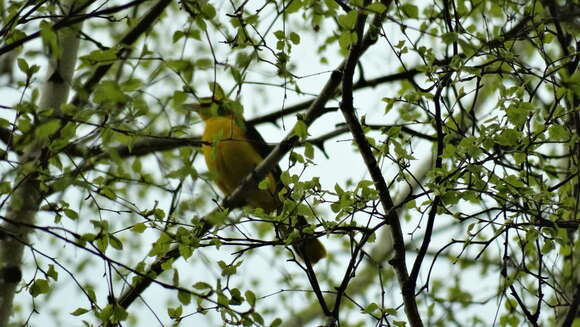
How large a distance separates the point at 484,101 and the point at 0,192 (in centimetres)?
589

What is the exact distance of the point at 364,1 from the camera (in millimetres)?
2838

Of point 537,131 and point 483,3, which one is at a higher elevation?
point 483,3

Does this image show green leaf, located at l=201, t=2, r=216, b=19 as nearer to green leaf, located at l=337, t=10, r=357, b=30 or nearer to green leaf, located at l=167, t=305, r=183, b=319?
green leaf, located at l=337, t=10, r=357, b=30

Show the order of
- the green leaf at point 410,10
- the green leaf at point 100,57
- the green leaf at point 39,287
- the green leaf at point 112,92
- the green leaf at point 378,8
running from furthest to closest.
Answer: the green leaf at point 410,10 < the green leaf at point 39,287 < the green leaf at point 378,8 < the green leaf at point 100,57 < the green leaf at point 112,92

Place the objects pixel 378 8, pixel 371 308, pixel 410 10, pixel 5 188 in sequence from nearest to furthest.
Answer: pixel 378 8
pixel 5 188
pixel 371 308
pixel 410 10

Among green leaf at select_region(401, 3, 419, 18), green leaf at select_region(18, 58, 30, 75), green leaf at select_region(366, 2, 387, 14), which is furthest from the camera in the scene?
green leaf at select_region(401, 3, 419, 18)

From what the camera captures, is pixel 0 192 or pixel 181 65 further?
pixel 0 192

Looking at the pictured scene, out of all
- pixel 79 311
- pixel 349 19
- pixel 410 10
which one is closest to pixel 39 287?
pixel 79 311

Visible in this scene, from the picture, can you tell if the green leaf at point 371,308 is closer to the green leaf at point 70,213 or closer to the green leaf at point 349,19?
the green leaf at point 349,19

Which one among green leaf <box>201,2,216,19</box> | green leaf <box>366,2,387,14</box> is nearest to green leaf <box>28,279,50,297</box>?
green leaf <box>201,2,216,19</box>

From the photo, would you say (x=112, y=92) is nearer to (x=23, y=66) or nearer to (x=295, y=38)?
(x=23, y=66)

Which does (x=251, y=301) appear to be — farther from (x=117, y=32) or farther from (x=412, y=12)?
(x=117, y=32)

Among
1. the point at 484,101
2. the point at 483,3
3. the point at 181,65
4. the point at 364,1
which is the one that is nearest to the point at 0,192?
the point at 181,65

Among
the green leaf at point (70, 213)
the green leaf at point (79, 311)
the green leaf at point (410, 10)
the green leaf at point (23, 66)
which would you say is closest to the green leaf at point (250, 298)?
the green leaf at point (79, 311)
